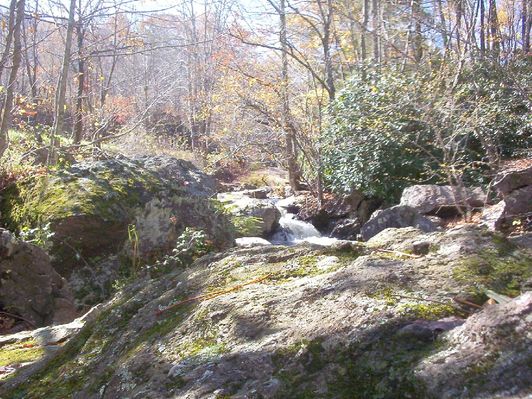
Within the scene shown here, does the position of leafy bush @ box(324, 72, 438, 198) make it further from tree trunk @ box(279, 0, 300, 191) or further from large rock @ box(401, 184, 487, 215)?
tree trunk @ box(279, 0, 300, 191)

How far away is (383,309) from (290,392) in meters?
0.35

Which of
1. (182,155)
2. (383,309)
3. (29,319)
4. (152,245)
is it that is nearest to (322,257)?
(383,309)

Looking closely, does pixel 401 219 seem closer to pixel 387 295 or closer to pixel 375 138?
pixel 375 138

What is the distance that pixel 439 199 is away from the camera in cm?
902

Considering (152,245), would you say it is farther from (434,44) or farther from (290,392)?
(434,44)

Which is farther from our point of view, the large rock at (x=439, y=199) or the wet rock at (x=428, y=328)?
the large rock at (x=439, y=199)

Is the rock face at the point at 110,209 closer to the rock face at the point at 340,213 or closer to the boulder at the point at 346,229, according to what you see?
the boulder at the point at 346,229

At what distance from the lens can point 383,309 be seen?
1.32 meters

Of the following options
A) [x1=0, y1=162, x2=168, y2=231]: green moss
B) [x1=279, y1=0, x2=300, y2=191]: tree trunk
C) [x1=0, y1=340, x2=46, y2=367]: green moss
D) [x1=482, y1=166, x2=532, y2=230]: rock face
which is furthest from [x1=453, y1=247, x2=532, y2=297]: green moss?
[x1=279, y1=0, x2=300, y2=191]: tree trunk

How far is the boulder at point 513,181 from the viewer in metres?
7.45

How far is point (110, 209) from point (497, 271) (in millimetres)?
4587

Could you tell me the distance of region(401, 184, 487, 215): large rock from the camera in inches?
344

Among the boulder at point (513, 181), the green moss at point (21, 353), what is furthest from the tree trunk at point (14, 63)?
the boulder at point (513, 181)

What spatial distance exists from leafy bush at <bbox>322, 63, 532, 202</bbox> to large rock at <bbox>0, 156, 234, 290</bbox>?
4060mm
